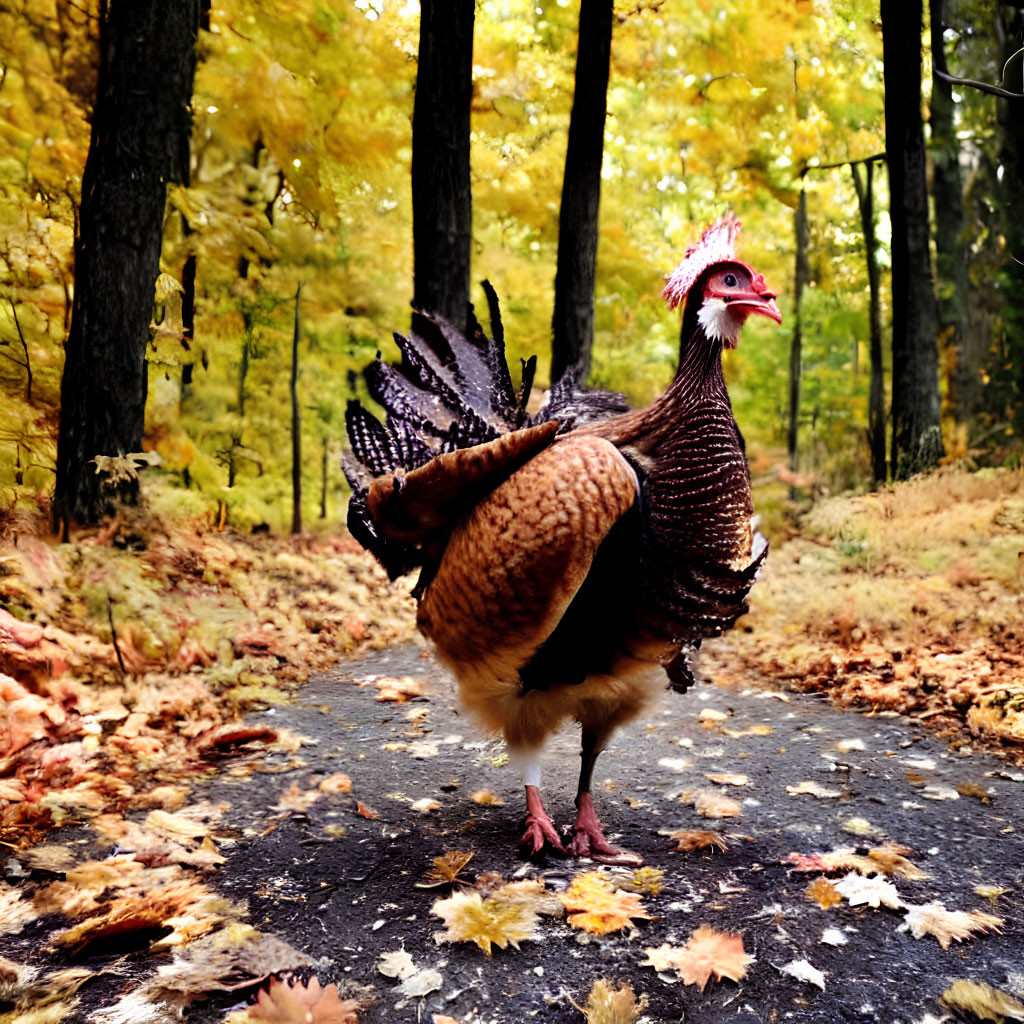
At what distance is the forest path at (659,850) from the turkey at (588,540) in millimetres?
515

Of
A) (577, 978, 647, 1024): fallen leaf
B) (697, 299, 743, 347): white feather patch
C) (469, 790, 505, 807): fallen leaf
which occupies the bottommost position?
(577, 978, 647, 1024): fallen leaf

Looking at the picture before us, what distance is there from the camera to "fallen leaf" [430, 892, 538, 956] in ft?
7.96

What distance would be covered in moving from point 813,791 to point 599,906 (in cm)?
161

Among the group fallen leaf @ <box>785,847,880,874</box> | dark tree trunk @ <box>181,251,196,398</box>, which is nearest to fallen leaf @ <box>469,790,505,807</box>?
fallen leaf @ <box>785,847,880,874</box>

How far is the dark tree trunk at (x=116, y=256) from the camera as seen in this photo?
508cm

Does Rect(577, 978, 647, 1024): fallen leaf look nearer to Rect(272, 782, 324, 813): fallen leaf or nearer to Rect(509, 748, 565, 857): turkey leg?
Rect(509, 748, 565, 857): turkey leg

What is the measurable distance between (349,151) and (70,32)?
2866mm

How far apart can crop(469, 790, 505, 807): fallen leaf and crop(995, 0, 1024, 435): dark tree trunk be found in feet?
21.5

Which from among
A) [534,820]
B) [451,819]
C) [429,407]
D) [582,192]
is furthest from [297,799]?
[582,192]

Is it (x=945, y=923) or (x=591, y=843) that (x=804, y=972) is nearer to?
(x=945, y=923)

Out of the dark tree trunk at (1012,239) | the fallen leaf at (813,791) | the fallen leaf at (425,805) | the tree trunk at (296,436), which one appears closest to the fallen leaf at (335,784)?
the fallen leaf at (425,805)

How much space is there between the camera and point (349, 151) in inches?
312

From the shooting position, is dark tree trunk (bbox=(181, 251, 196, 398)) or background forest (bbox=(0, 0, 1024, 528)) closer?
A: background forest (bbox=(0, 0, 1024, 528))

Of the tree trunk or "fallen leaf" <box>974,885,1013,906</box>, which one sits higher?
the tree trunk
